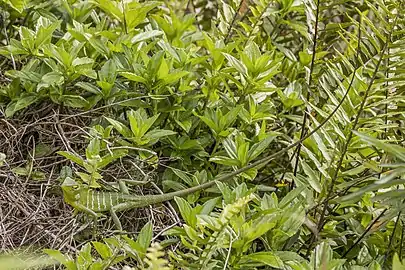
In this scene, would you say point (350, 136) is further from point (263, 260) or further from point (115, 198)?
point (115, 198)

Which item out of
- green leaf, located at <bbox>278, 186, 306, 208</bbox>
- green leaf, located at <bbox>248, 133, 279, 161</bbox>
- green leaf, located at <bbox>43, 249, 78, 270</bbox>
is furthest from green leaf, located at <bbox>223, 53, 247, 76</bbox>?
green leaf, located at <bbox>43, 249, 78, 270</bbox>

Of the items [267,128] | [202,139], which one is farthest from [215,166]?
[267,128]

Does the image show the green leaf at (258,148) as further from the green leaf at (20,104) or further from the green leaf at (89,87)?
the green leaf at (20,104)

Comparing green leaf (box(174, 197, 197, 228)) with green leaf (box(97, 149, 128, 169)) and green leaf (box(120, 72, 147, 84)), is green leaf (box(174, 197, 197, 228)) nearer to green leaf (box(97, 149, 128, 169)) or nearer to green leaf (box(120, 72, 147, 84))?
green leaf (box(97, 149, 128, 169))

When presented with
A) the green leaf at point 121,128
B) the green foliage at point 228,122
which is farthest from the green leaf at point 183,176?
the green leaf at point 121,128

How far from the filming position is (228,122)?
1.08 m

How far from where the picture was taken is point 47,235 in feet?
3.26

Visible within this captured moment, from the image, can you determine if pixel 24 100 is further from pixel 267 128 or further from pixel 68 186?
pixel 267 128

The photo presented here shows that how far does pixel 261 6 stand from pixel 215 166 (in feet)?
1.21

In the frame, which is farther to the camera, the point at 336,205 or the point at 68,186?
the point at 336,205

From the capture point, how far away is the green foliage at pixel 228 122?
3.07ft

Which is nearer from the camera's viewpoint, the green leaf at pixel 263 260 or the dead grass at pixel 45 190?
the green leaf at pixel 263 260

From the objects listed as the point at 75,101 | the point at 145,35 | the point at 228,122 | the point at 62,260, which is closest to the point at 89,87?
the point at 75,101

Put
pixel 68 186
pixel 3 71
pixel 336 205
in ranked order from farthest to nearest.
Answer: pixel 3 71 < pixel 336 205 < pixel 68 186
